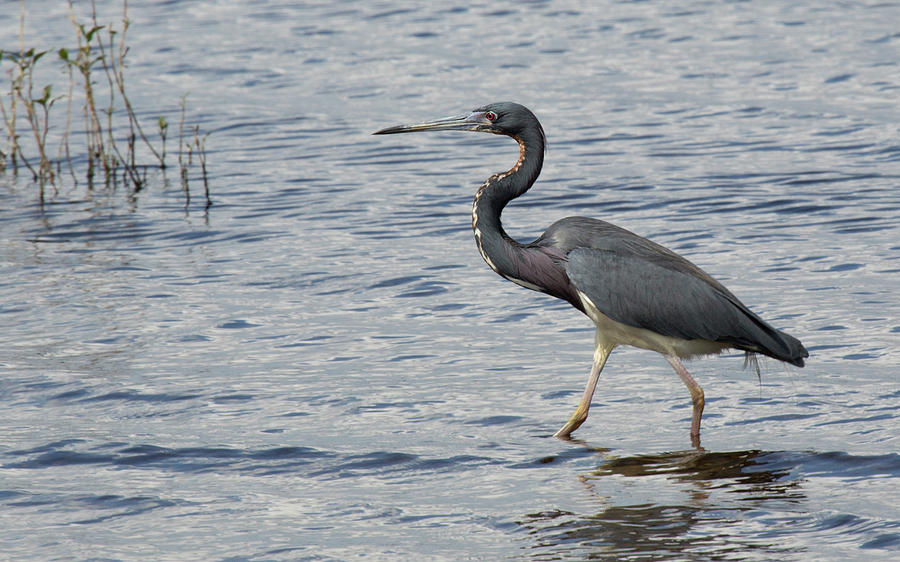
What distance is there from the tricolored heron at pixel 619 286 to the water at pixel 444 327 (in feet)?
1.31

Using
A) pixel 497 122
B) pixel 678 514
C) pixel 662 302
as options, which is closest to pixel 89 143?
pixel 497 122

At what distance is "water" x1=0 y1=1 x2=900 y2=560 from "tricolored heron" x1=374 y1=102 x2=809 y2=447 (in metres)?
0.40

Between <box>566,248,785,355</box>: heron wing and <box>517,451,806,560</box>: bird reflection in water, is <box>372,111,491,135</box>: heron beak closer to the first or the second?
<box>566,248,785,355</box>: heron wing

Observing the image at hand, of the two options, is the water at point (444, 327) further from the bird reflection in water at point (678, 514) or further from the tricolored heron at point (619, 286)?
the tricolored heron at point (619, 286)

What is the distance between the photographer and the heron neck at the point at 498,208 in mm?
7867

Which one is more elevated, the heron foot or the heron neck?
the heron neck

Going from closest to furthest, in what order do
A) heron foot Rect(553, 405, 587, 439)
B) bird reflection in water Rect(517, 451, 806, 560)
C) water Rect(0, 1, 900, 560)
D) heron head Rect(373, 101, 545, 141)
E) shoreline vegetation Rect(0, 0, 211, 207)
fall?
bird reflection in water Rect(517, 451, 806, 560)
water Rect(0, 1, 900, 560)
heron foot Rect(553, 405, 587, 439)
heron head Rect(373, 101, 545, 141)
shoreline vegetation Rect(0, 0, 211, 207)

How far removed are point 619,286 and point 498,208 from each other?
2.94 feet

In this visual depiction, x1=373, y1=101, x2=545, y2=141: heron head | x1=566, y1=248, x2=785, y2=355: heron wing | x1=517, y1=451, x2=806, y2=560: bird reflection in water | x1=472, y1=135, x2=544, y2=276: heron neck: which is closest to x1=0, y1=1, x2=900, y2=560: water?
x1=517, y1=451, x2=806, y2=560: bird reflection in water

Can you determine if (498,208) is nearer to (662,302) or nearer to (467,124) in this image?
(467,124)

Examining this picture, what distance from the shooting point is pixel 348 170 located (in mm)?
14727

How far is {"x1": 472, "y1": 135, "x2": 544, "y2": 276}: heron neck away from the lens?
787 cm

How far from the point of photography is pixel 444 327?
959cm

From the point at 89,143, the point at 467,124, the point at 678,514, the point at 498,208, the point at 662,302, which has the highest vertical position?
the point at 467,124
